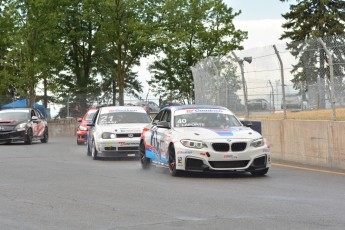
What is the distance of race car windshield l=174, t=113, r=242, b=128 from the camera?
15547 millimetres

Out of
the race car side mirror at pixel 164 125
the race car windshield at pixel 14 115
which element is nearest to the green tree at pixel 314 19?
the race car windshield at pixel 14 115

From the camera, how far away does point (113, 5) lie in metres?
60.0

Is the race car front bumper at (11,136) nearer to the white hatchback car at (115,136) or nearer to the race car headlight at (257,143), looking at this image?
the white hatchback car at (115,136)

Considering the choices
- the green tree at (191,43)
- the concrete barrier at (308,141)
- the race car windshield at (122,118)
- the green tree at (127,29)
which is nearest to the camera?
the concrete barrier at (308,141)

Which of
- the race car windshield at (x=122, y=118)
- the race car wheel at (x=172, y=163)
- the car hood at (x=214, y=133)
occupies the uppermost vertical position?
the race car windshield at (x=122, y=118)

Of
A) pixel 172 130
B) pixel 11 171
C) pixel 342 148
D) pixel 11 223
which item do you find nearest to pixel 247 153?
pixel 172 130

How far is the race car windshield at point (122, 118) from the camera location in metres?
21.0

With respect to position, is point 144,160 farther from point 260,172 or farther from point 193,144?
point 260,172

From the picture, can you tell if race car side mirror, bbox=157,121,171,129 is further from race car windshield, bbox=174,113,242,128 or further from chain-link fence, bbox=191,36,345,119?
chain-link fence, bbox=191,36,345,119

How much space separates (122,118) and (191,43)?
48780mm

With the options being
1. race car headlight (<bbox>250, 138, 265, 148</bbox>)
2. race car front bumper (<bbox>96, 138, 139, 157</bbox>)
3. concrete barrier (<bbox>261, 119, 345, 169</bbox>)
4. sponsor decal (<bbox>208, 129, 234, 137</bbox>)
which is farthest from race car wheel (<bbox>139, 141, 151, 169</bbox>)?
concrete barrier (<bbox>261, 119, 345, 169</bbox>)

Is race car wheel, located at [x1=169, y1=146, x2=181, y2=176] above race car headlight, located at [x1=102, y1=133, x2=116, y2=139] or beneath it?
beneath

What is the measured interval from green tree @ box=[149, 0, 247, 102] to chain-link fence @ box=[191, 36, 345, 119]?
4264cm

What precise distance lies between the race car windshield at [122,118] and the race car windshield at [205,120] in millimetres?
5437
